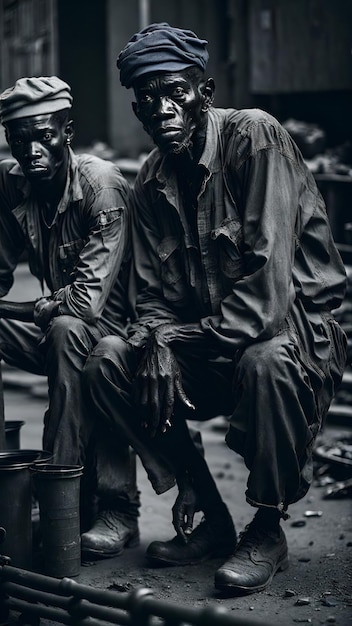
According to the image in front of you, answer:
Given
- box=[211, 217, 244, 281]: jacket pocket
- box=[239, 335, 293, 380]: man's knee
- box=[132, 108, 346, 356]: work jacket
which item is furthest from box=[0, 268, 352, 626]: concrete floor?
box=[211, 217, 244, 281]: jacket pocket

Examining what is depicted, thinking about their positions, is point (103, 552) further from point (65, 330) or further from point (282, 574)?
point (65, 330)

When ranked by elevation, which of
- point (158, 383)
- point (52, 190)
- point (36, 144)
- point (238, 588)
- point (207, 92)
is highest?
point (207, 92)

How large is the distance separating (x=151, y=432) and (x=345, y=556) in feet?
3.73

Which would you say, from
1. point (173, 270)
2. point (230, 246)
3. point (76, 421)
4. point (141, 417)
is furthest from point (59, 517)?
point (230, 246)

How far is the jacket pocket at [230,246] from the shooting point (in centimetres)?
511

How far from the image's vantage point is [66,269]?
566 cm

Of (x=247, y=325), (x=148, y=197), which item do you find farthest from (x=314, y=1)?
(x=247, y=325)

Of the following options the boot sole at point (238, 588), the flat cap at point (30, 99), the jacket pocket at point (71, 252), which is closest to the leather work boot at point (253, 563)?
the boot sole at point (238, 588)

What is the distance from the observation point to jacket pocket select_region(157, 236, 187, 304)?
5414 millimetres

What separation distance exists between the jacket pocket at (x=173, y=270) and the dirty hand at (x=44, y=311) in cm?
51

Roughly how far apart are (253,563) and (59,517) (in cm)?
84

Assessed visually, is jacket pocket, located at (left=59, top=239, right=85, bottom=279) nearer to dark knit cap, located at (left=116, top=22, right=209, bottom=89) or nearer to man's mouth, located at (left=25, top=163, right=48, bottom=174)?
man's mouth, located at (left=25, top=163, right=48, bottom=174)

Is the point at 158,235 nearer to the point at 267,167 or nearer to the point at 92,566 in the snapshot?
the point at 267,167

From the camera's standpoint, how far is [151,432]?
512 cm
